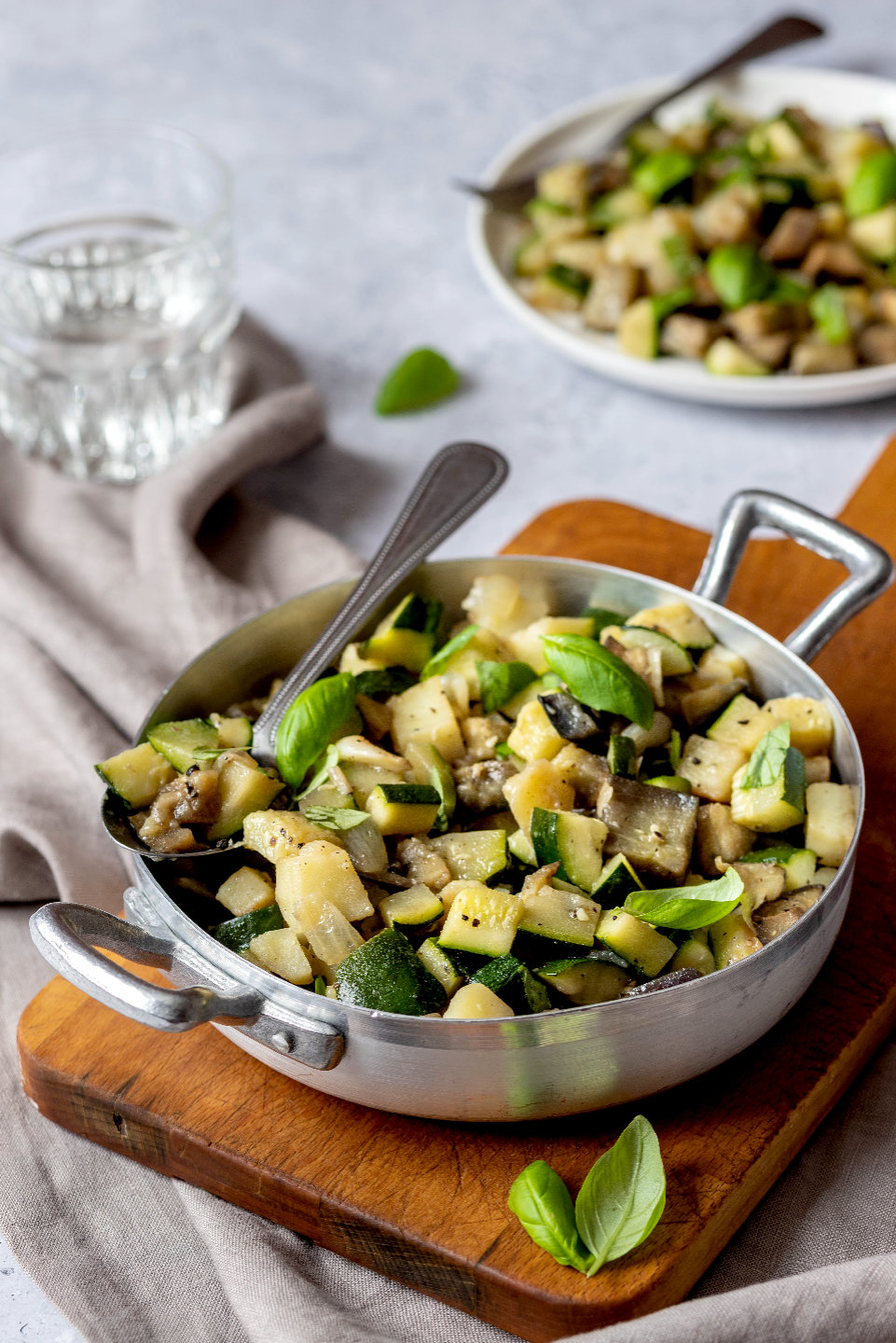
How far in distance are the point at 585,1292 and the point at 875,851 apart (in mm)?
783

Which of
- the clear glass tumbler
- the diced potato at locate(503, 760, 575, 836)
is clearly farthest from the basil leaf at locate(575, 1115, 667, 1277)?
the clear glass tumbler

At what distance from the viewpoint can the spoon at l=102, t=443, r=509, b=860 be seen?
1.79 metres

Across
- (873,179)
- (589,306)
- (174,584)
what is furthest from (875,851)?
(873,179)

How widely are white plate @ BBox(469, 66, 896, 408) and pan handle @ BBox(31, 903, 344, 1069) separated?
5.70 feet

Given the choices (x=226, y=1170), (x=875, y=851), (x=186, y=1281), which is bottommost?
(x=186, y=1281)

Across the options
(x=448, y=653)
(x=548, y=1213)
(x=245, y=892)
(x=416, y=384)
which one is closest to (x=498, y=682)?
(x=448, y=653)

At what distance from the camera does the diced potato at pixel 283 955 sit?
1.60 m

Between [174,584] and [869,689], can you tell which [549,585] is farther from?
[174,584]

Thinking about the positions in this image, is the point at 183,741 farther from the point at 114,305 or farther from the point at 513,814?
the point at 114,305

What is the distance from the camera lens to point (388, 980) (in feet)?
5.06

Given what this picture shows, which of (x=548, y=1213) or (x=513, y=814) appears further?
(x=513, y=814)

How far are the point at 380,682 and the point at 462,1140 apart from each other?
2.05 feet

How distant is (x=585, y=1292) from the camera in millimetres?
1474

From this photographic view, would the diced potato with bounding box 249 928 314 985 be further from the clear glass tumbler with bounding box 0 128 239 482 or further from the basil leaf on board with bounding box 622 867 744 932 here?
the clear glass tumbler with bounding box 0 128 239 482
